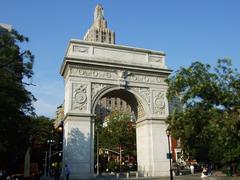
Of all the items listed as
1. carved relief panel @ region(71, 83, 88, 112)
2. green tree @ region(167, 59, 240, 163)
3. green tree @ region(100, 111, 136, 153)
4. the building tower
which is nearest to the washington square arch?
carved relief panel @ region(71, 83, 88, 112)

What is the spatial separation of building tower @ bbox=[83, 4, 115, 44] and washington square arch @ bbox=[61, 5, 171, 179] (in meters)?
69.0

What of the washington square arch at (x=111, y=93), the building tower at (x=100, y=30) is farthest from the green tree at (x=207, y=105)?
the building tower at (x=100, y=30)

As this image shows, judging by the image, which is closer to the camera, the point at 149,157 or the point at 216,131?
the point at 216,131

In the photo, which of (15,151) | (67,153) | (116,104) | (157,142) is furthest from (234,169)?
(116,104)

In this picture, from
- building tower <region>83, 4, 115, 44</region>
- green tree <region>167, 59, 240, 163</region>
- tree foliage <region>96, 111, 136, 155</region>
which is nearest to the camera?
green tree <region>167, 59, 240, 163</region>

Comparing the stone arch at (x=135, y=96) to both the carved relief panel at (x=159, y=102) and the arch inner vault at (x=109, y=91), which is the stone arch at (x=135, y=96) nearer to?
the arch inner vault at (x=109, y=91)

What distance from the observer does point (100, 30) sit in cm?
10300

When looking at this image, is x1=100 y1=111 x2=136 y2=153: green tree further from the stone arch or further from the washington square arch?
the stone arch

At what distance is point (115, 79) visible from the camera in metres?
32.2

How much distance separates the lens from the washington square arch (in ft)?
95.6

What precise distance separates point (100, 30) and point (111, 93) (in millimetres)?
73082

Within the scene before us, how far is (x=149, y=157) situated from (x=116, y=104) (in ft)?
255

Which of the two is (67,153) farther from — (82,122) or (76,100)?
(76,100)

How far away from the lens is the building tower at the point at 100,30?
10181 centimetres
